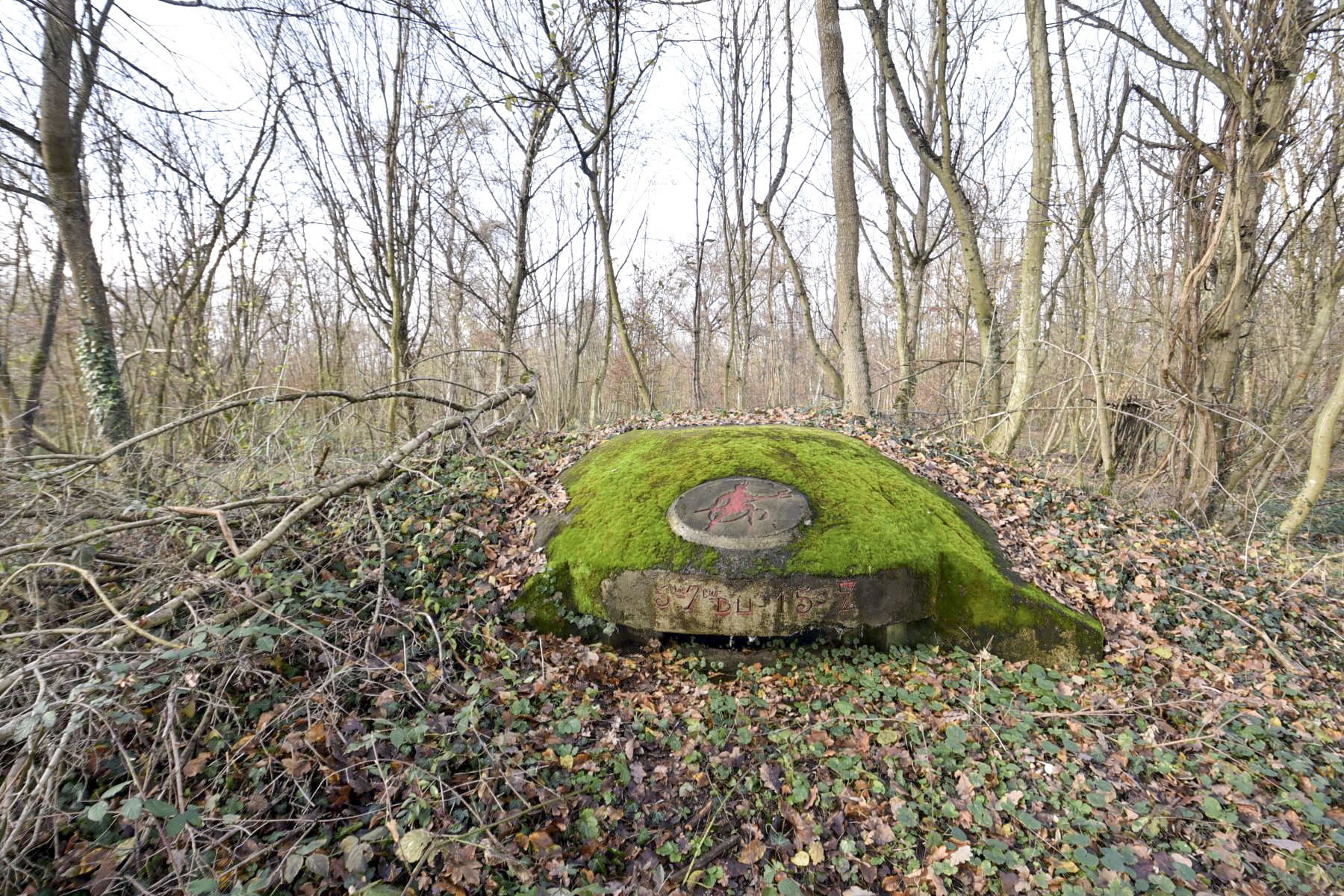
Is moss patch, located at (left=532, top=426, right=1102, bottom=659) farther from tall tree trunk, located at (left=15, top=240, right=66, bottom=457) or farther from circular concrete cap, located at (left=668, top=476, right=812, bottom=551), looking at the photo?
tall tree trunk, located at (left=15, top=240, right=66, bottom=457)

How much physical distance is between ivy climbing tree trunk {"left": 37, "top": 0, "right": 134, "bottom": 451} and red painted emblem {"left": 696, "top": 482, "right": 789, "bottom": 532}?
5.48 meters

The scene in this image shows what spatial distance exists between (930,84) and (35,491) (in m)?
12.9

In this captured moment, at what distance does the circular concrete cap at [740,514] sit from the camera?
3658mm

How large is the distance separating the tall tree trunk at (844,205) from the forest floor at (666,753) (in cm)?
330

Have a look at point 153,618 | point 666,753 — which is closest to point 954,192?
point 666,753

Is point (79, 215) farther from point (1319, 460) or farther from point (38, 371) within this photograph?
point (1319, 460)

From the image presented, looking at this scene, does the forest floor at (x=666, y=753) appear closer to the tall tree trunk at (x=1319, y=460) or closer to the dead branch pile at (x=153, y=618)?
the dead branch pile at (x=153, y=618)

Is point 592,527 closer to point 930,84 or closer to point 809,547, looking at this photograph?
point 809,547

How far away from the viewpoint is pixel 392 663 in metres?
3.01

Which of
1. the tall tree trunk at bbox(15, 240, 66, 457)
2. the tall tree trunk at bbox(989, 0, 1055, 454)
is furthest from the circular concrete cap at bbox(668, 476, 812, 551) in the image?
the tall tree trunk at bbox(15, 240, 66, 457)

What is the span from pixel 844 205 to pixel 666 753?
6.25 meters

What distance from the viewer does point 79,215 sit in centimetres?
467

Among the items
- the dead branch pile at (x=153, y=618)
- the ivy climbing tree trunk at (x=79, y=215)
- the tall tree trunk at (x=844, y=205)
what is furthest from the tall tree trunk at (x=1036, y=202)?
the ivy climbing tree trunk at (x=79, y=215)

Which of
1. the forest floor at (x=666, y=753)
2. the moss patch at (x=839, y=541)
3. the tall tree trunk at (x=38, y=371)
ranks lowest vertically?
the forest floor at (x=666, y=753)
